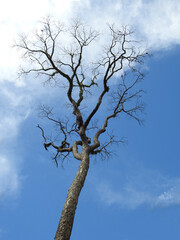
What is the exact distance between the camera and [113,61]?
10.7m

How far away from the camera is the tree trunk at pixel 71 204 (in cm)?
504

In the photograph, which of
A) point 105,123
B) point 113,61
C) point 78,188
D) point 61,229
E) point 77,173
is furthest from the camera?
point 113,61

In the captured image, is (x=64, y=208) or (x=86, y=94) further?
(x=86, y=94)

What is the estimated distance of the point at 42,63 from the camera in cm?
1116

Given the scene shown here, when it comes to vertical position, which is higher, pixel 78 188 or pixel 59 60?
pixel 59 60

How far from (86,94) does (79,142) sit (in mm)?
3228

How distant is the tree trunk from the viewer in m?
5.04

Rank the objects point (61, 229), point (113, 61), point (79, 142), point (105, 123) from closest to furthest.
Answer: point (61, 229) → point (79, 142) → point (105, 123) → point (113, 61)

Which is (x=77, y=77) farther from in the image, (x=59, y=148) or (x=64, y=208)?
(x=64, y=208)

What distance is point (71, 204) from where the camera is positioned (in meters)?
5.76

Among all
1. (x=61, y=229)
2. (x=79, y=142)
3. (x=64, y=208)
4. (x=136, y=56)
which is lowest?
(x=61, y=229)

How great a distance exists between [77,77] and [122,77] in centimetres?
213

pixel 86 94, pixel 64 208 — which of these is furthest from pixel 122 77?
pixel 64 208

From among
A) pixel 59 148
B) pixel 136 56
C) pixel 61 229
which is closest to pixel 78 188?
pixel 61 229
